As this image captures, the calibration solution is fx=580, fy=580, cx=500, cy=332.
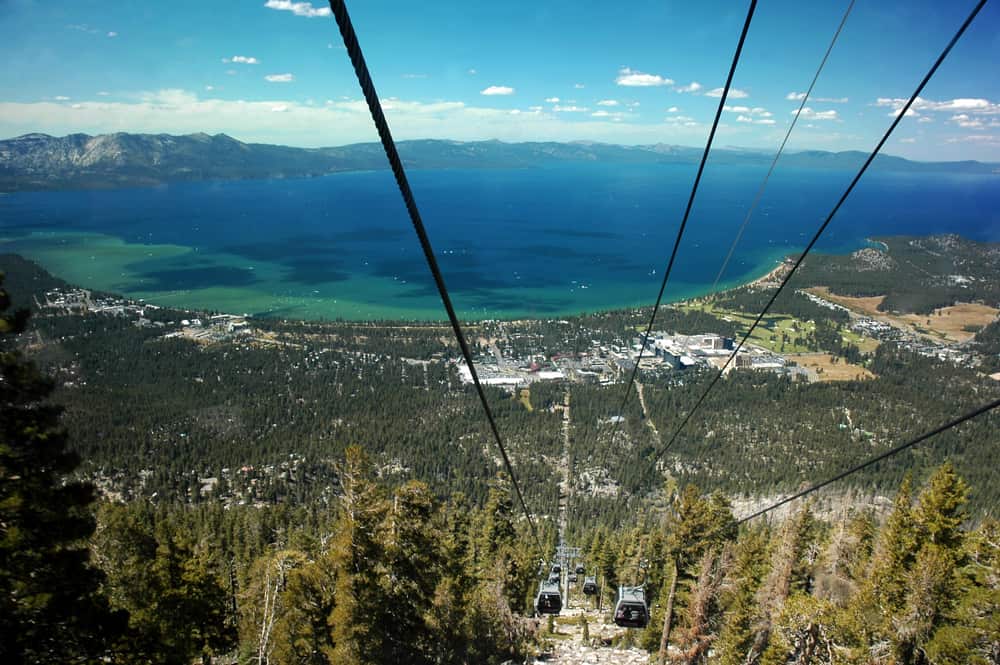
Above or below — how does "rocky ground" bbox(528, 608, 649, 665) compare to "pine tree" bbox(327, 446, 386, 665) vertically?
below

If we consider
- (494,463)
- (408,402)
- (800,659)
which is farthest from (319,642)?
(408,402)

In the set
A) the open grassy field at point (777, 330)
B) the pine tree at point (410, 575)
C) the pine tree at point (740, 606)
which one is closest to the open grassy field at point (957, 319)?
the open grassy field at point (777, 330)

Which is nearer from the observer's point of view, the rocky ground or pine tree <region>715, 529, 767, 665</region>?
pine tree <region>715, 529, 767, 665</region>

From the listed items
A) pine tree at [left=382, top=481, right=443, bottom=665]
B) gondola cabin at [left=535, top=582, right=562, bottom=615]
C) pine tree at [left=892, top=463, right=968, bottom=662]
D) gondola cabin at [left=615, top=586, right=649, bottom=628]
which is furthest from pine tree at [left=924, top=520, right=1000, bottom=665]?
pine tree at [left=382, top=481, right=443, bottom=665]

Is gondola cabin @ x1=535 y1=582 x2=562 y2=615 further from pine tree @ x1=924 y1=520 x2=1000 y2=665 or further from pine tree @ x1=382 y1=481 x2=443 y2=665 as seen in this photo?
pine tree @ x1=924 y1=520 x2=1000 y2=665

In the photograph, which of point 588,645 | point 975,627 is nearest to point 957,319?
point 588,645

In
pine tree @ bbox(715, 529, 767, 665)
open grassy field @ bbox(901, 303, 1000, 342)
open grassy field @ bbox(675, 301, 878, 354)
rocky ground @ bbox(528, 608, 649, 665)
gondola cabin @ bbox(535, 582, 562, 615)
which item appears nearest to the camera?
pine tree @ bbox(715, 529, 767, 665)

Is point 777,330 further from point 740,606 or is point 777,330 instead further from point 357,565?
point 357,565

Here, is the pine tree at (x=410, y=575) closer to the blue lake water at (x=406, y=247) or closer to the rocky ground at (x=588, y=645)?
the rocky ground at (x=588, y=645)
